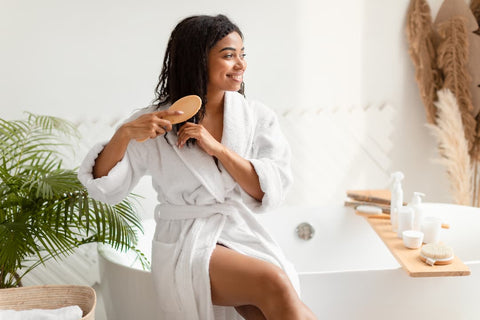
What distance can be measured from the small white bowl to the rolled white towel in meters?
1.30

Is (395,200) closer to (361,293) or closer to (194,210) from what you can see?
(361,293)

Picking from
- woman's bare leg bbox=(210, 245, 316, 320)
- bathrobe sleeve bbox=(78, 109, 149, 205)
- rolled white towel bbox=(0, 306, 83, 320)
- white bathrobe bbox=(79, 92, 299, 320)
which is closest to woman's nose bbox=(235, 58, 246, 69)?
white bathrobe bbox=(79, 92, 299, 320)

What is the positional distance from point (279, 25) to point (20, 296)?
2.08 meters

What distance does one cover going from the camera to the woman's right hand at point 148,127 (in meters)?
1.63

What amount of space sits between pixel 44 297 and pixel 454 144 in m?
2.53

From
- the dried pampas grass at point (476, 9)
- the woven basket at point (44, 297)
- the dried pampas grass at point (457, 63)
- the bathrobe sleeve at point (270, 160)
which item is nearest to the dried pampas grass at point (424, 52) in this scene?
the dried pampas grass at point (457, 63)

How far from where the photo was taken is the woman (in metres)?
1.67

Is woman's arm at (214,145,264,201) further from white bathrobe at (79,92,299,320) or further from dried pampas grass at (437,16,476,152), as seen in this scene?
dried pampas grass at (437,16,476,152)

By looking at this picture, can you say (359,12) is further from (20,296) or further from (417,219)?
(20,296)

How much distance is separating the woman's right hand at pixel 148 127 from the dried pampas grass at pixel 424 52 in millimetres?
2216

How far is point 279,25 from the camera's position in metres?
3.23

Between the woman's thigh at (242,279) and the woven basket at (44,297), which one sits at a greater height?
the woman's thigh at (242,279)

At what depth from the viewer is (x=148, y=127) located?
163cm

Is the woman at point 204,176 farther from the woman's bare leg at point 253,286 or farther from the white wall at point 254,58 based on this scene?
the white wall at point 254,58
